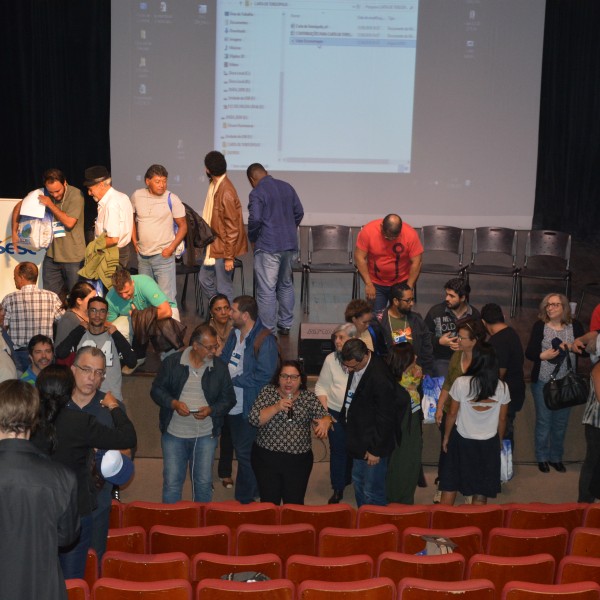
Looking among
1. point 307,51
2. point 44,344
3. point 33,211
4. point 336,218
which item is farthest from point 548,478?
point 307,51

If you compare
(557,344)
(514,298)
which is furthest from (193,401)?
(514,298)

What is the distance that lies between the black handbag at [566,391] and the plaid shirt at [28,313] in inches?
139

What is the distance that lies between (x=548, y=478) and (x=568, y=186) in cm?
703

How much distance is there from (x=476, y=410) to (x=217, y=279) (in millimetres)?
3169

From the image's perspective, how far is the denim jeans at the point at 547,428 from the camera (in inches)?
292

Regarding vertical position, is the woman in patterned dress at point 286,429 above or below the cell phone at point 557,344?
below

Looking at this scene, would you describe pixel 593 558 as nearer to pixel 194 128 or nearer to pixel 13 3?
pixel 194 128

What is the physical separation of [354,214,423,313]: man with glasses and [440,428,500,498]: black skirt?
201 cm

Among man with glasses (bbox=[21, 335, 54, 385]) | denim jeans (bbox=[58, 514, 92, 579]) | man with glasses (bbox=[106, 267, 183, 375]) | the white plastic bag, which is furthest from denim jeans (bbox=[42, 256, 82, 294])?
denim jeans (bbox=[58, 514, 92, 579])

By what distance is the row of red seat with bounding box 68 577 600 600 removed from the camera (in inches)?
153

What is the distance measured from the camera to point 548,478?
750cm

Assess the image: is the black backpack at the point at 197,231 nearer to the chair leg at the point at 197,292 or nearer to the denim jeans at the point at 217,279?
the denim jeans at the point at 217,279

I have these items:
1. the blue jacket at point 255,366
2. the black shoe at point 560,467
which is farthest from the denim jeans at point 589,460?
the blue jacket at point 255,366

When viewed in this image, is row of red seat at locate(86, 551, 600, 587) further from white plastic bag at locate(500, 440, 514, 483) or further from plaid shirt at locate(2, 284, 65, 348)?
plaid shirt at locate(2, 284, 65, 348)
